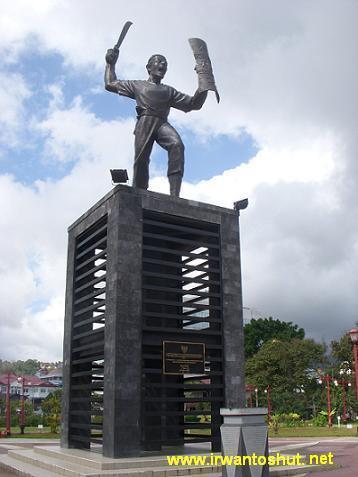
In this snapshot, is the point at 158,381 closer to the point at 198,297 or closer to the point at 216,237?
the point at 198,297

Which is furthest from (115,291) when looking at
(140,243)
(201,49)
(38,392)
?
(38,392)

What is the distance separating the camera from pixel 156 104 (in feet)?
48.9

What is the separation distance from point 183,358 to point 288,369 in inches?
1464

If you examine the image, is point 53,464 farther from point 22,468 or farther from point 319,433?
point 319,433

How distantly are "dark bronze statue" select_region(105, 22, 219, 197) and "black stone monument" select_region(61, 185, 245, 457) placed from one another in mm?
1373

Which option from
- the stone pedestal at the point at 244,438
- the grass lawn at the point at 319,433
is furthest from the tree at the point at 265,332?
the stone pedestal at the point at 244,438

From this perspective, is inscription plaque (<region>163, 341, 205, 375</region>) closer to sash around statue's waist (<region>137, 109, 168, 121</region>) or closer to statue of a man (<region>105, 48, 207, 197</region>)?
statue of a man (<region>105, 48, 207, 197</region>)

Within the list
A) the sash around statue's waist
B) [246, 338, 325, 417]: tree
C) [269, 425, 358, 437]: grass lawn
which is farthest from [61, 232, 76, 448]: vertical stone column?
[246, 338, 325, 417]: tree

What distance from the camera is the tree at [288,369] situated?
46.5 meters

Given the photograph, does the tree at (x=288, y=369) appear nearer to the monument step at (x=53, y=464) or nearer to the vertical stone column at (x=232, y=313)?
the vertical stone column at (x=232, y=313)

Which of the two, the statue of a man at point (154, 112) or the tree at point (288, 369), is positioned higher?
the statue of a man at point (154, 112)

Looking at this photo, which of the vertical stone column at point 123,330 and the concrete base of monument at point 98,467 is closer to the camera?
the concrete base of monument at point 98,467

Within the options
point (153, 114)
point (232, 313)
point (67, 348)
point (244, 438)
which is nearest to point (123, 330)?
point (232, 313)

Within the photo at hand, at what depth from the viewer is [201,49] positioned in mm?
15453
